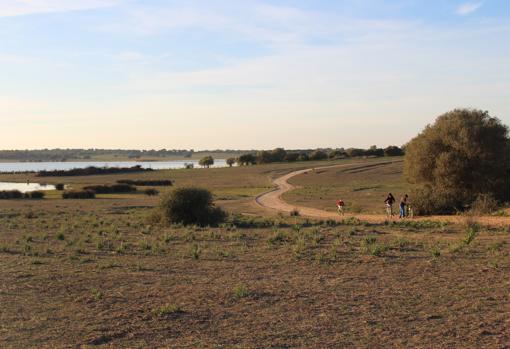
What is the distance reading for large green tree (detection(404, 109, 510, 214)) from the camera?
39.7 m

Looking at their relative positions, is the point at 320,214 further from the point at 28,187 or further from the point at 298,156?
the point at 298,156

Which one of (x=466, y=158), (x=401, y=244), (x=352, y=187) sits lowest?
(x=352, y=187)

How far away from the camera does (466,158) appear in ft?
131

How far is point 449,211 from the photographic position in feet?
121

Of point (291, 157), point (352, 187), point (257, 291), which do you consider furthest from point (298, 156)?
point (257, 291)

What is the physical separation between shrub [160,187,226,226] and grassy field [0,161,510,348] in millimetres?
7272

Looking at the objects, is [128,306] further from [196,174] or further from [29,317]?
[196,174]

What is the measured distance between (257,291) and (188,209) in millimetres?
19572

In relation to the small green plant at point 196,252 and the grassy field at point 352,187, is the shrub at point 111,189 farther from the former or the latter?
the small green plant at point 196,252

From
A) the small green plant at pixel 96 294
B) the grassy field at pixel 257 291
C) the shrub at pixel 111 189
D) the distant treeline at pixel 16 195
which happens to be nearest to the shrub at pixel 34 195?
the distant treeline at pixel 16 195

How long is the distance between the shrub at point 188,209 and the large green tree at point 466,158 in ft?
44.3

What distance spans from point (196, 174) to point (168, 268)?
9286 centimetres

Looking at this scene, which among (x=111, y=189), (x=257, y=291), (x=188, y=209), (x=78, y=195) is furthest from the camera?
(x=111, y=189)

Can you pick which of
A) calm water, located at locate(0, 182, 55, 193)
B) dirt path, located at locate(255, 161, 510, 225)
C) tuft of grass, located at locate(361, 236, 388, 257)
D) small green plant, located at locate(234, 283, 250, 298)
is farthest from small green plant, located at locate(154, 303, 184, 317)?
calm water, located at locate(0, 182, 55, 193)
